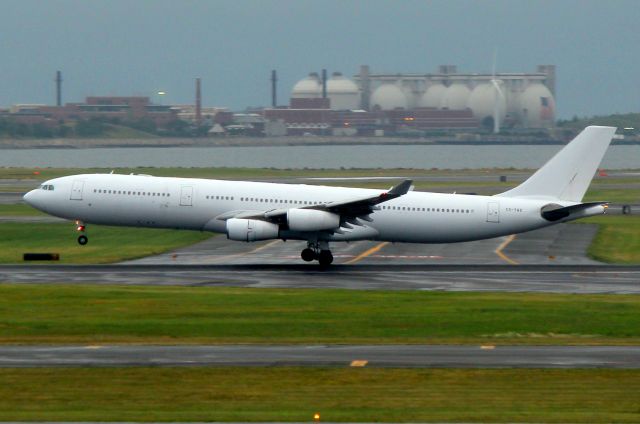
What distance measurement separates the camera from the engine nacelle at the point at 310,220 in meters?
48.2

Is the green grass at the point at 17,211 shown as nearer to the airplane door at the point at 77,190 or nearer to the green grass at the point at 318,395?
the airplane door at the point at 77,190

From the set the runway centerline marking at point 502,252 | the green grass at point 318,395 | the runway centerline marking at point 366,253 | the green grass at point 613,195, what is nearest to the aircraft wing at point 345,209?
the runway centerline marking at point 366,253

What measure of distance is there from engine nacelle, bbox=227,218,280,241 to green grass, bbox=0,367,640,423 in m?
21.9

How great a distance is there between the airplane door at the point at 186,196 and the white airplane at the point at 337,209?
1.7 inches

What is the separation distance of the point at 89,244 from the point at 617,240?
93.1 ft

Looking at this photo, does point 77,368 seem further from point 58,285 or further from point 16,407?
point 58,285

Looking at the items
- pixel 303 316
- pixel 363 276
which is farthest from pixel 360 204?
pixel 303 316

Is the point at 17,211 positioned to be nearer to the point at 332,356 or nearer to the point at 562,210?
the point at 562,210

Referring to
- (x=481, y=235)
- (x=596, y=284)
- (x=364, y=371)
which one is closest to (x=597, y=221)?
(x=481, y=235)

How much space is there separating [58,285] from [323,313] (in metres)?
11.3

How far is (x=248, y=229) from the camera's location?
157ft

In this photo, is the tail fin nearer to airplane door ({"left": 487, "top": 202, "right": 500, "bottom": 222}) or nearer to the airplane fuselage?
the airplane fuselage

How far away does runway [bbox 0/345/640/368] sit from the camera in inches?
1051

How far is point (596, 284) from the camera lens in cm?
4450
